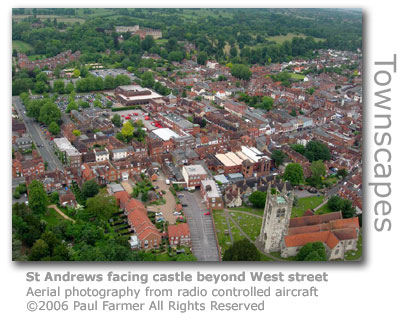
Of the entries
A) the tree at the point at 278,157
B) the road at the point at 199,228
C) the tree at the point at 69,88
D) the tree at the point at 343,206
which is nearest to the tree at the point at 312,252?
the road at the point at 199,228

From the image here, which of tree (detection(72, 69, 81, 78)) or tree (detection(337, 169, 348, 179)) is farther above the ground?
tree (detection(72, 69, 81, 78))

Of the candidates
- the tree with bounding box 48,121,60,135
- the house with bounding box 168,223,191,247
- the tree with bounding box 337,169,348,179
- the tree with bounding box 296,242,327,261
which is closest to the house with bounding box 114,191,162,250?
the house with bounding box 168,223,191,247

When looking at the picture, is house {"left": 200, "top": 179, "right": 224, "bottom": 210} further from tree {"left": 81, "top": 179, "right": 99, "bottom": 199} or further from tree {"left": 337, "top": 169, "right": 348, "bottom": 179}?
tree {"left": 337, "top": 169, "right": 348, "bottom": 179}

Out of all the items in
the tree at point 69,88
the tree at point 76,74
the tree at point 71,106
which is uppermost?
the tree at point 76,74

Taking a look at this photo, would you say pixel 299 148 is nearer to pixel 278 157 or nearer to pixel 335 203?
pixel 278 157

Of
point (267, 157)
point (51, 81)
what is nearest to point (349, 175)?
point (267, 157)

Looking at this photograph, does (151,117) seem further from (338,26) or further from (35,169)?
(338,26)

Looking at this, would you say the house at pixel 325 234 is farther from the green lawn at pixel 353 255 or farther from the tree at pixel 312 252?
the tree at pixel 312 252

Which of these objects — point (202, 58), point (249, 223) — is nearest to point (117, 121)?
point (249, 223)
